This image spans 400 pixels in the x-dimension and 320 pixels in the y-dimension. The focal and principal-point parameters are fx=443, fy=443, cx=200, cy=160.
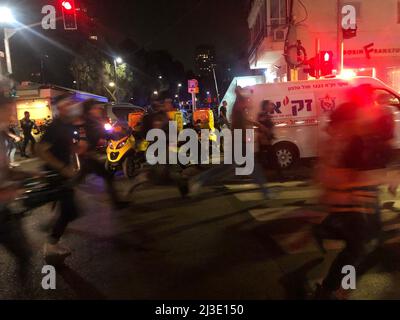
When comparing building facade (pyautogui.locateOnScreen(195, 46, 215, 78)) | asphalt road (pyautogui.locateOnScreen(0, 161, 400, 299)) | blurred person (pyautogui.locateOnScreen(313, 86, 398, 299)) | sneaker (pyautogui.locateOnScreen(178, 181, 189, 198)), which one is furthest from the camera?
building facade (pyautogui.locateOnScreen(195, 46, 215, 78))

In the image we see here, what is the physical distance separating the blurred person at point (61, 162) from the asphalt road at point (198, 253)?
326 millimetres

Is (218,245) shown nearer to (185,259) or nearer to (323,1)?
(185,259)

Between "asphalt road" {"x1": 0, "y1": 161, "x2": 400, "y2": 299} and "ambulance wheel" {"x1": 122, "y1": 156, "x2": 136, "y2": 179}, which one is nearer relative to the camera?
"asphalt road" {"x1": 0, "y1": 161, "x2": 400, "y2": 299}

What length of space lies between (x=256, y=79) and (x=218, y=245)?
79.6ft

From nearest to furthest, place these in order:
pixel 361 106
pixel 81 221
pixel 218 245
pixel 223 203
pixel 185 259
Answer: pixel 361 106, pixel 185 259, pixel 218 245, pixel 81 221, pixel 223 203

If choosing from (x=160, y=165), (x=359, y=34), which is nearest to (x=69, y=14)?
(x=160, y=165)

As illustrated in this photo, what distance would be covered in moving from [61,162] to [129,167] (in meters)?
5.72

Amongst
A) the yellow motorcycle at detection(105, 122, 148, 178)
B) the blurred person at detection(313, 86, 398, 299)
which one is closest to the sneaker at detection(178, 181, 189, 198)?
the yellow motorcycle at detection(105, 122, 148, 178)

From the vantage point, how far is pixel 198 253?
5305 millimetres

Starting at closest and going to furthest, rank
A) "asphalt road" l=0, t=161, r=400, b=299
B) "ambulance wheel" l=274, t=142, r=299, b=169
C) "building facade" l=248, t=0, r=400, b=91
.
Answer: "asphalt road" l=0, t=161, r=400, b=299 → "ambulance wheel" l=274, t=142, r=299, b=169 → "building facade" l=248, t=0, r=400, b=91

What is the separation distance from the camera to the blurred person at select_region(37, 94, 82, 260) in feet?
16.6

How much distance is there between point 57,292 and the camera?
4340 millimetres

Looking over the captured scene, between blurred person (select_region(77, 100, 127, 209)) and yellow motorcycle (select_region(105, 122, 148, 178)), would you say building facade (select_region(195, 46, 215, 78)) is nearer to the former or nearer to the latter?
yellow motorcycle (select_region(105, 122, 148, 178))
